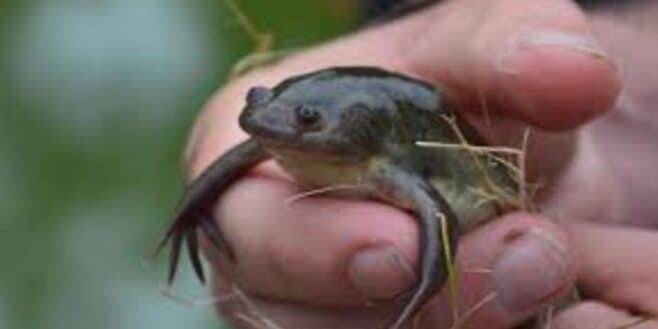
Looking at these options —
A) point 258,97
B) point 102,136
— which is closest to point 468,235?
point 258,97

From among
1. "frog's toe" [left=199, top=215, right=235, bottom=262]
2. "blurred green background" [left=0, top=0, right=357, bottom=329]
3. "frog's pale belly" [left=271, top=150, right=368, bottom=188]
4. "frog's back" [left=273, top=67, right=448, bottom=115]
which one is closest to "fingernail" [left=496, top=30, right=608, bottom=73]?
"frog's back" [left=273, top=67, right=448, bottom=115]

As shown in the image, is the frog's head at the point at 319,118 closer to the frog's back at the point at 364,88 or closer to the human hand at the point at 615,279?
the frog's back at the point at 364,88

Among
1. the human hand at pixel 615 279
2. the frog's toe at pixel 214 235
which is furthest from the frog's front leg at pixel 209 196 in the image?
the human hand at pixel 615 279

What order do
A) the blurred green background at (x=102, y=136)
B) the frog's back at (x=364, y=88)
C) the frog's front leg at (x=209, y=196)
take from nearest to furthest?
the frog's back at (x=364, y=88) → the frog's front leg at (x=209, y=196) → the blurred green background at (x=102, y=136)

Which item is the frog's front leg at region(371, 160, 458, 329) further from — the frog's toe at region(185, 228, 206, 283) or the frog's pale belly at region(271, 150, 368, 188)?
the frog's toe at region(185, 228, 206, 283)

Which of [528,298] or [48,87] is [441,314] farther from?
[48,87]

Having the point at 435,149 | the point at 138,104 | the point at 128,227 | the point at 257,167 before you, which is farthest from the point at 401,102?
the point at 138,104
